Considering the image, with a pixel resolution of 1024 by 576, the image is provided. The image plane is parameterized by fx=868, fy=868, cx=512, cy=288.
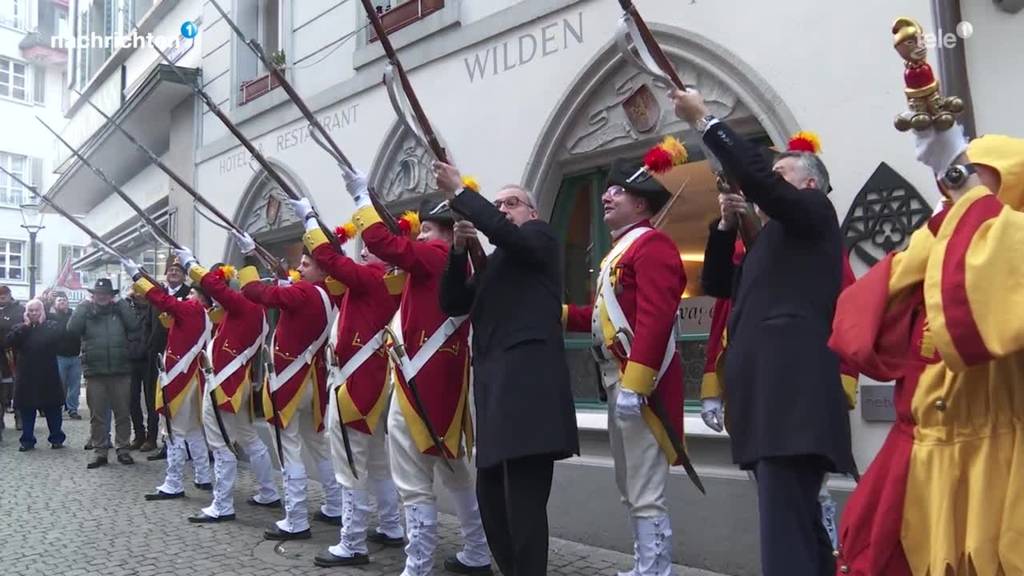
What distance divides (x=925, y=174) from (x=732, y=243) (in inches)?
46.7

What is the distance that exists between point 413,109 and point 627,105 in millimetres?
1852

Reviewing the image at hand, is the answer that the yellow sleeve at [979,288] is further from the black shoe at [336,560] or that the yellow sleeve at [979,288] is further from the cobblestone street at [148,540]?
the black shoe at [336,560]

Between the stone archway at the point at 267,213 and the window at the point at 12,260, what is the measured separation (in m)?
29.7

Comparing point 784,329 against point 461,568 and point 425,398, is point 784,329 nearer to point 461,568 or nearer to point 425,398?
point 425,398

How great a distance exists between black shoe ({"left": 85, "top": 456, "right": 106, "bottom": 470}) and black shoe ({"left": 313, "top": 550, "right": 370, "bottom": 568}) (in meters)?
5.08

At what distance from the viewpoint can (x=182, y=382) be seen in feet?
22.6

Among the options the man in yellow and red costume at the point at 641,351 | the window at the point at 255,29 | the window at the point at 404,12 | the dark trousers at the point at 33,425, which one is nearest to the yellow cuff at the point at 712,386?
the man in yellow and red costume at the point at 641,351

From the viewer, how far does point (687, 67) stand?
16.8 ft

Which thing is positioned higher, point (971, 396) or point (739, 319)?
point (739, 319)

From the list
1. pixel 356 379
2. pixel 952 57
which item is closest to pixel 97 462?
pixel 356 379

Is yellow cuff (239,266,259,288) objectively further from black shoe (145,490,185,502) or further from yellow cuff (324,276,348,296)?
black shoe (145,490,185,502)

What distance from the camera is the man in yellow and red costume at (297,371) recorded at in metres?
5.46

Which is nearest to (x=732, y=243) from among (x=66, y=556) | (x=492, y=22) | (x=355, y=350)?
(x=355, y=350)

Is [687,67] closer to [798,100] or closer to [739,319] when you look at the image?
[798,100]
